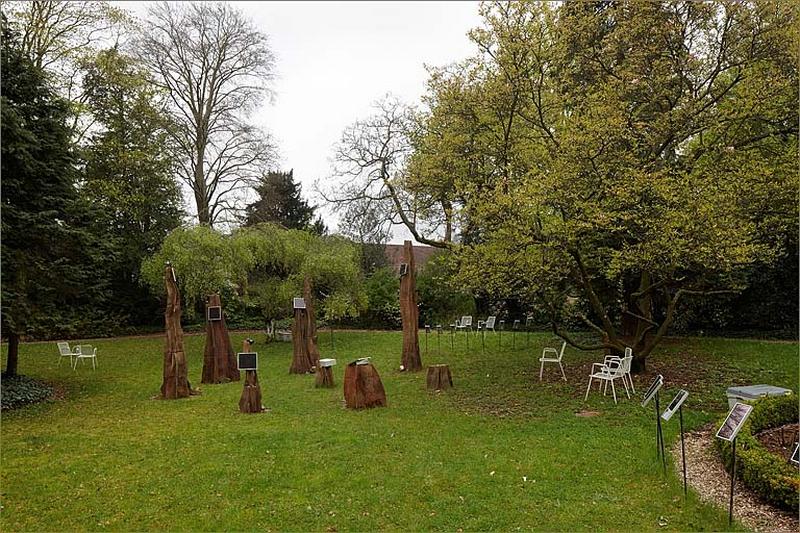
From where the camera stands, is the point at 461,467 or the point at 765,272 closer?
the point at 461,467

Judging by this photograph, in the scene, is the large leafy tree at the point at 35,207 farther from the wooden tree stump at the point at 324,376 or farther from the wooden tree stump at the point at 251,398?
the wooden tree stump at the point at 324,376

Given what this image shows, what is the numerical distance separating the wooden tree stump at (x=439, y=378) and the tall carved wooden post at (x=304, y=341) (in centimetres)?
338

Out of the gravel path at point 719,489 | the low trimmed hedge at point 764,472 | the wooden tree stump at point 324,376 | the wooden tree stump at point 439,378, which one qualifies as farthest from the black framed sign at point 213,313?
the low trimmed hedge at point 764,472

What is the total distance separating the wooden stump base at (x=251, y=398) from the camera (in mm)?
8609

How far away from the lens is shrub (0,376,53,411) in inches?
365

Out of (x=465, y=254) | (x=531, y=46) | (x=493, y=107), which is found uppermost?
(x=531, y=46)

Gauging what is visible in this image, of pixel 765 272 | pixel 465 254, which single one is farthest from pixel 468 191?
A: pixel 765 272

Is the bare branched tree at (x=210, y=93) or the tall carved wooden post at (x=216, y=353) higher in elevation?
the bare branched tree at (x=210, y=93)

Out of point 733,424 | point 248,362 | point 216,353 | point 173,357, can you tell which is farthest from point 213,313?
point 733,424

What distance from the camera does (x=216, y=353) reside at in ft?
38.9

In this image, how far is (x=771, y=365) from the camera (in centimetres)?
1149

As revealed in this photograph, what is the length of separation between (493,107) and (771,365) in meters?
7.93

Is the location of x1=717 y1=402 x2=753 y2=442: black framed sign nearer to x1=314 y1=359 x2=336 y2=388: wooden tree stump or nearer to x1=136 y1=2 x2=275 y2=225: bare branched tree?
x1=314 y1=359 x2=336 y2=388: wooden tree stump

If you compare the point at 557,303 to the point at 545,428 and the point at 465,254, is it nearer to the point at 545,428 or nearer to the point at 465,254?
the point at 465,254
